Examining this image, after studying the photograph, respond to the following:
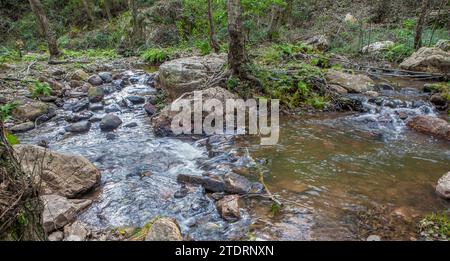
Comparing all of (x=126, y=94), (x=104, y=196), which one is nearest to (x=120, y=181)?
(x=104, y=196)

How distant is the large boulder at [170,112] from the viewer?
23.0ft

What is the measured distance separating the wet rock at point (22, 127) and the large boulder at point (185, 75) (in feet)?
10.2

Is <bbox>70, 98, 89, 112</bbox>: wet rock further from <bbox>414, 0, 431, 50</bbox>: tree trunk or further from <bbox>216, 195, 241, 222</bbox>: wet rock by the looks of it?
<bbox>414, 0, 431, 50</bbox>: tree trunk

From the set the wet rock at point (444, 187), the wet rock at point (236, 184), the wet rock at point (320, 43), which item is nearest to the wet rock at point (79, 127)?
the wet rock at point (236, 184)

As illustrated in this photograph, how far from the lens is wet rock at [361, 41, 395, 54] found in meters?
13.7

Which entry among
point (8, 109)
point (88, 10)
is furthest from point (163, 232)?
point (88, 10)

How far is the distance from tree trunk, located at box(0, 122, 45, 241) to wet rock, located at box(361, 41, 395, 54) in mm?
13696

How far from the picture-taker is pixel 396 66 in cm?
1222

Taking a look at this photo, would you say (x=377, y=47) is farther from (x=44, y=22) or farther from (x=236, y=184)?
(x=44, y=22)

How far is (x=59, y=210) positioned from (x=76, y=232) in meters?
0.42

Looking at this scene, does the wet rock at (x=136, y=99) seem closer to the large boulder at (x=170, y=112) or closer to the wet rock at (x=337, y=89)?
the large boulder at (x=170, y=112)

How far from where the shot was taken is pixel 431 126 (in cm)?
665

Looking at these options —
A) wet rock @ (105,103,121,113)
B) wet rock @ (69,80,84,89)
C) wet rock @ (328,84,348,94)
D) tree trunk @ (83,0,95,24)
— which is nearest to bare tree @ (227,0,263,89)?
wet rock @ (328,84,348,94)
